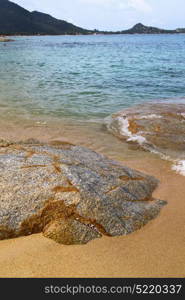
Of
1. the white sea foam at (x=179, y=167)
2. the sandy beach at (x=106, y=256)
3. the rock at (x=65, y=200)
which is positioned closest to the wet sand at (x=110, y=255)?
the sandy beach at (x=106, y=256)

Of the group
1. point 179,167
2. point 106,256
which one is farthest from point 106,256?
point 179,167

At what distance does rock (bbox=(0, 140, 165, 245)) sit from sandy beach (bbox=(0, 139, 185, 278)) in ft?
0.41

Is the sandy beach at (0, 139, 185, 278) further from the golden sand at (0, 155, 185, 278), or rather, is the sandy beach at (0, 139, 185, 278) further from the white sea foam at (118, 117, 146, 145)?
the white sea foam at (118, 117, 146, 145)

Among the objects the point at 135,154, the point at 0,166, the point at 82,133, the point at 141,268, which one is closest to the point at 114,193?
the point at 141,268

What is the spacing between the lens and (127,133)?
8211 mm

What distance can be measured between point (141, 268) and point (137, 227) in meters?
0.69

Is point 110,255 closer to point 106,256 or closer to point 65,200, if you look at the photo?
point 106,256

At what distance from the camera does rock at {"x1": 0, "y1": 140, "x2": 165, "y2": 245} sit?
11.9 ft

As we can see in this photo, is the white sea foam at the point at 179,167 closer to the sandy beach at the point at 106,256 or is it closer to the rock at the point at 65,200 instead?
the rock at the point at 65,200

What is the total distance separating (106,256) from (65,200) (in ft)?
2.69

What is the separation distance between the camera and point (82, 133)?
8219 millimetres

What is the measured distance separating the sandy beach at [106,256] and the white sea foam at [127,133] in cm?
374

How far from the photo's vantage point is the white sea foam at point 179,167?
570cm

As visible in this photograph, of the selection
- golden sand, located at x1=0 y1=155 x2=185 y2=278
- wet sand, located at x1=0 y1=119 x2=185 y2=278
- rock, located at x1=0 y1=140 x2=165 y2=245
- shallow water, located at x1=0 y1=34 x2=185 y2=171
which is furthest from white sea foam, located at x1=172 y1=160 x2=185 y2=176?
golden sand, located at x1=0 y1=155 x2=185 y2=278
